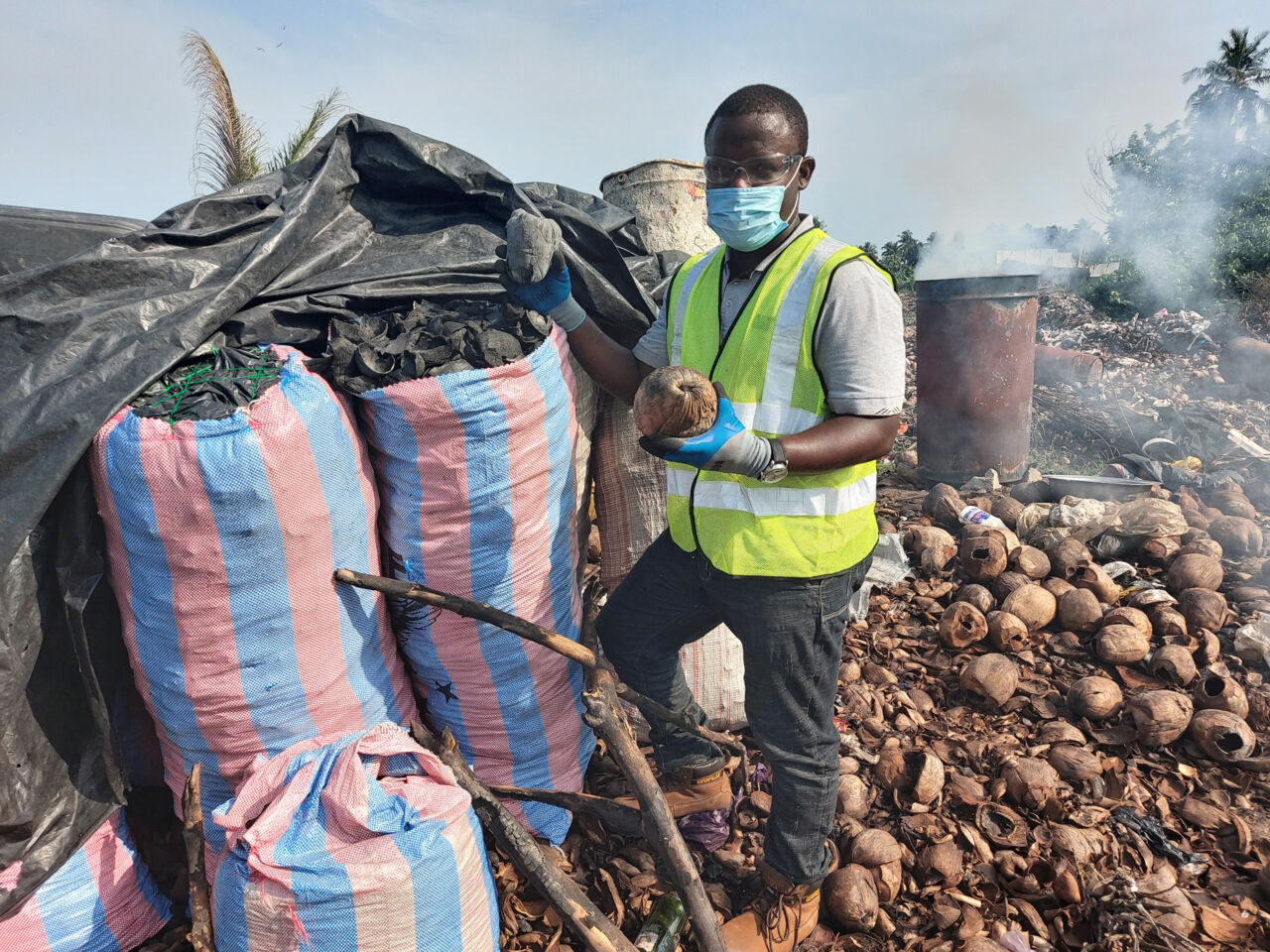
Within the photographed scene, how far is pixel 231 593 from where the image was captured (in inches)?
76.2

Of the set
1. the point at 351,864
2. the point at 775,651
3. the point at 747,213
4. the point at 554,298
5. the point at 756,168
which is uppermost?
the point at 756,168

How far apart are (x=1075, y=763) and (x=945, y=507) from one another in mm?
1941

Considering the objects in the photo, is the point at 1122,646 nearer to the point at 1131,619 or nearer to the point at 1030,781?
the point at 1131,619

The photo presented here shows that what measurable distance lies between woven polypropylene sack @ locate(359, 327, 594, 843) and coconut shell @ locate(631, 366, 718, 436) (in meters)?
0.56

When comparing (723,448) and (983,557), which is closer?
(723,448)

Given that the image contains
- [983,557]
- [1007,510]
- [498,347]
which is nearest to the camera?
[498,347]

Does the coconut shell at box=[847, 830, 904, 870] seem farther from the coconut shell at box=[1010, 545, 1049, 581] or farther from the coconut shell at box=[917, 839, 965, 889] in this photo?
the coconut shell at box=[1010, 545, 1049, 581]

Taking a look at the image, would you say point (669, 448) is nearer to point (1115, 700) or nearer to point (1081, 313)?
point (1115, 700)

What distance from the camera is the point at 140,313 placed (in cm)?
206

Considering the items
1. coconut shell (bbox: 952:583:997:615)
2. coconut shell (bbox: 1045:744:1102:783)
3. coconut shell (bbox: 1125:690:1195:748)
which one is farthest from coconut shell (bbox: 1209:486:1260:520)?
coconut shell (bbox: 1045:744:1102:783)

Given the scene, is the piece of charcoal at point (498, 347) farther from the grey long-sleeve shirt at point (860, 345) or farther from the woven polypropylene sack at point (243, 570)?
the grey long-sleeve shirt at point (860, 345)

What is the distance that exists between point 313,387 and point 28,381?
691 mm

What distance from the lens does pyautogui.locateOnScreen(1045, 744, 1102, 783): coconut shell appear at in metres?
2.67

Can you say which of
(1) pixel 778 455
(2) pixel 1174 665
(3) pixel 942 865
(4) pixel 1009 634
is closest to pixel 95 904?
(1) pixel 778 455
